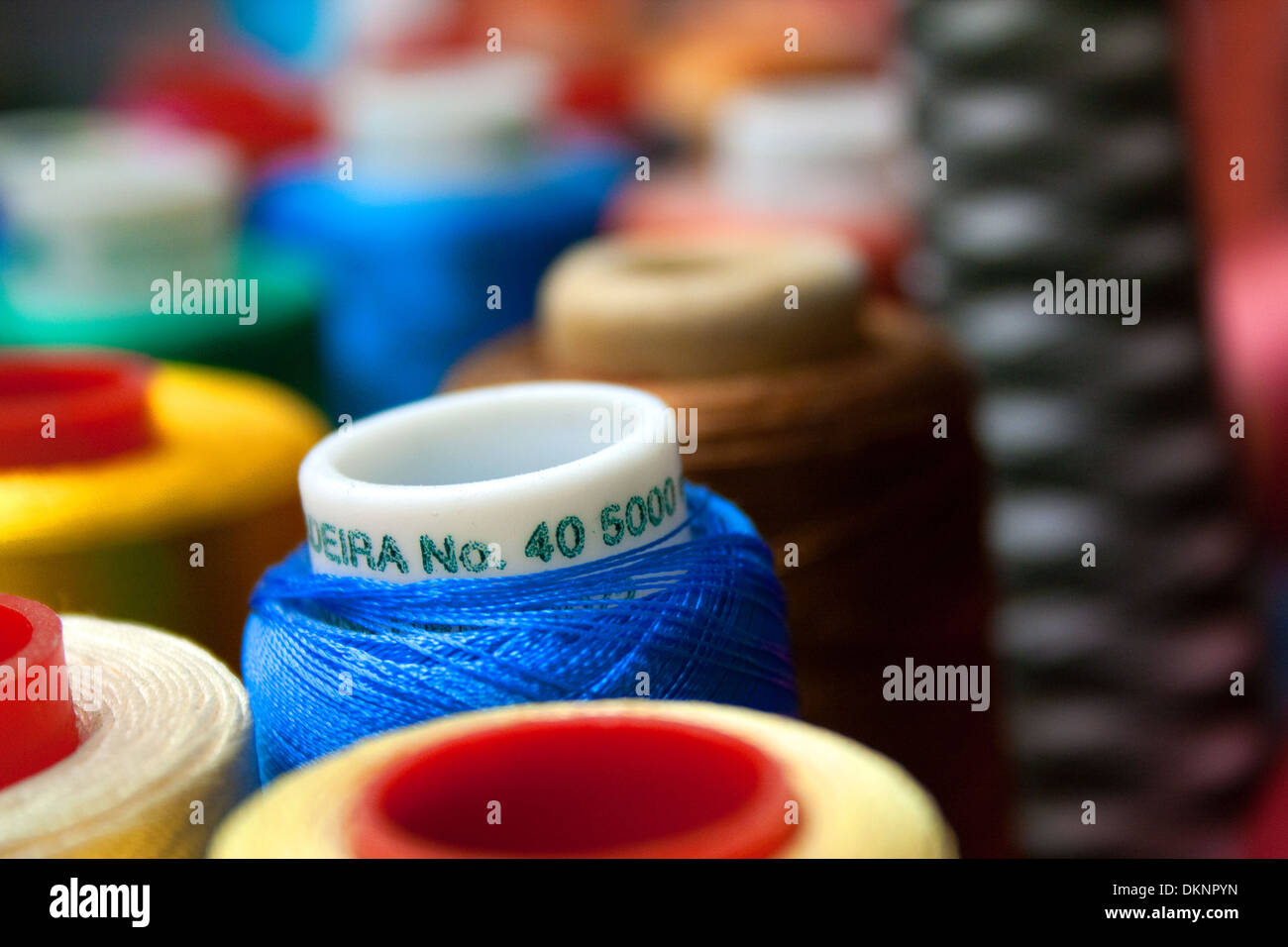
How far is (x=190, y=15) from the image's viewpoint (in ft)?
11.4

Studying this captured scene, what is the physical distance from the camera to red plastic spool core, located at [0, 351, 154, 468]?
3.00 ft

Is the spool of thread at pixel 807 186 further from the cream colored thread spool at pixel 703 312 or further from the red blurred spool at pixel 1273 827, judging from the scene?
the red blurred spool at pixel 1273 827

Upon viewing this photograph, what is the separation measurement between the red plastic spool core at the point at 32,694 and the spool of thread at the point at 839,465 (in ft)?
1.40

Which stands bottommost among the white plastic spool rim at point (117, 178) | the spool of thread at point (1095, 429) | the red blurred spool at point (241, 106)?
the spool of thread at point (1095, 429)

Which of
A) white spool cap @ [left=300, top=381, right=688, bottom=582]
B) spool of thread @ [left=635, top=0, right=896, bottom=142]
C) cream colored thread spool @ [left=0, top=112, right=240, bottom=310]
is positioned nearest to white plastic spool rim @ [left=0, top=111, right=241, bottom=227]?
cream colored thread spool @ [left=0, top=112, right=240, bottom=310]

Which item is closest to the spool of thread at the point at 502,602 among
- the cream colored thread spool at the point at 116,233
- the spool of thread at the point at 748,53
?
the cream colored thread spool at the point at 116,233

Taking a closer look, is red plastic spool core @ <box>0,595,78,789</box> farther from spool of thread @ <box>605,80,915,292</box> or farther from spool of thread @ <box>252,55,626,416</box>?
spool of thread @ <box>605,80,915,292</box>

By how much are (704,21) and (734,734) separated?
8.62ft

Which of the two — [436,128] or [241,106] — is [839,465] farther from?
[241,106]

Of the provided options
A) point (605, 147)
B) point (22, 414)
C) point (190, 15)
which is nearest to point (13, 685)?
point (22, 414)

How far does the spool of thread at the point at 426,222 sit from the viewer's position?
165 centimetres

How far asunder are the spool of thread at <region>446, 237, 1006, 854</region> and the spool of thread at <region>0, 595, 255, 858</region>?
369 mm

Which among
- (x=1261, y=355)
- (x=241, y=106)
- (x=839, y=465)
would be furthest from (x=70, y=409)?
(x=241, y=106)
